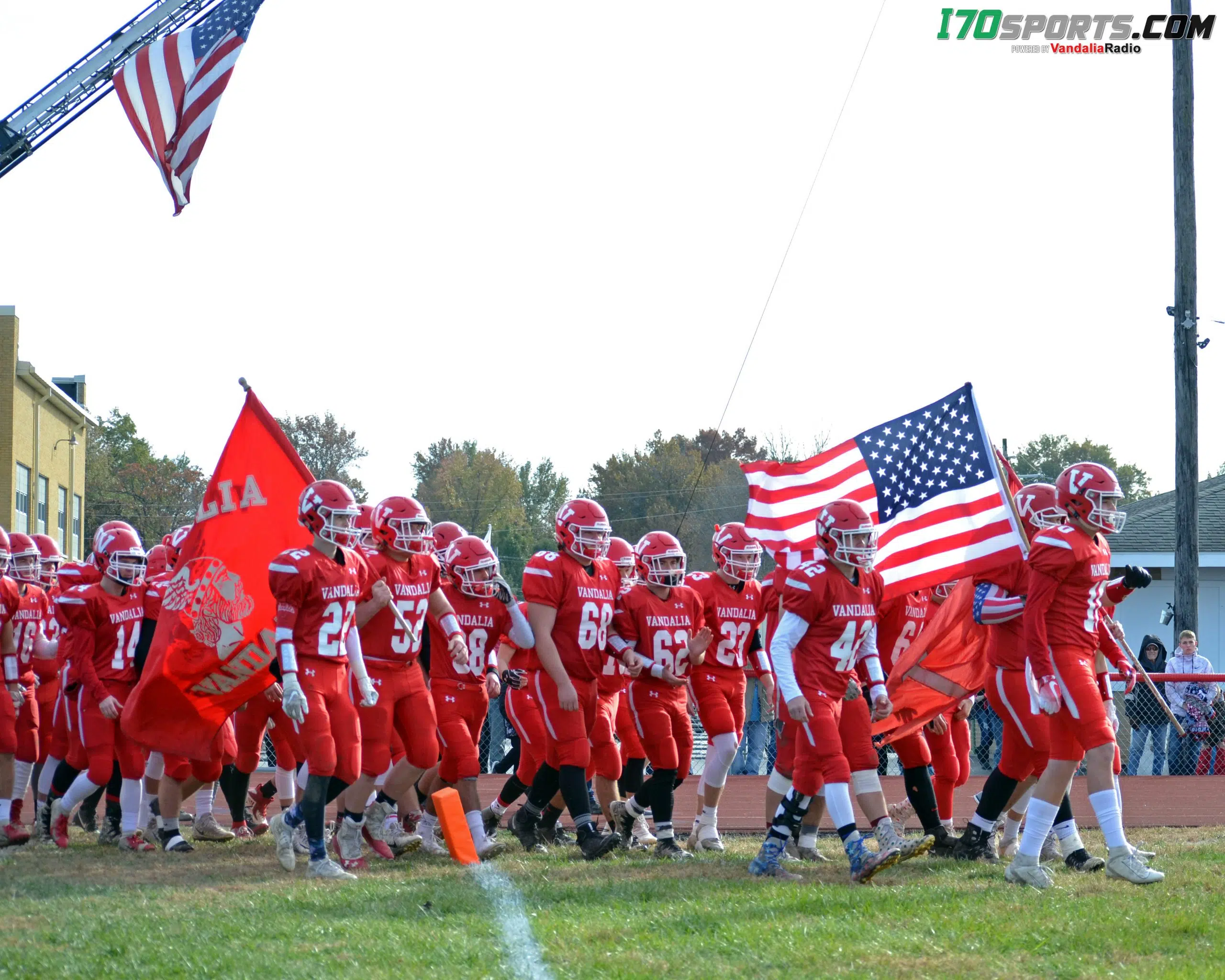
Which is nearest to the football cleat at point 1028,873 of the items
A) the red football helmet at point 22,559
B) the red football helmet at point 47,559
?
the red football helmet at point 22,559

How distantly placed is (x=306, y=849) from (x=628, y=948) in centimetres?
416

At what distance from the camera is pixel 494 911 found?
7180 mm

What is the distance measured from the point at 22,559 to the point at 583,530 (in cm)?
461

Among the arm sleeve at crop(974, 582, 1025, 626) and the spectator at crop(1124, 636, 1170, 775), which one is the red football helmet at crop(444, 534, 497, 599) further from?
the spectator at crop(1124, 636, 1170, 775)

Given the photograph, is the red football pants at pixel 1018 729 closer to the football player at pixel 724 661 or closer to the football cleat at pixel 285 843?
the football player at pixel 724 661

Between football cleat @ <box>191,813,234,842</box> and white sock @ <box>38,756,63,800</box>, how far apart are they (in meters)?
1.06

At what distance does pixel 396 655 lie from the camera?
9.23 metres

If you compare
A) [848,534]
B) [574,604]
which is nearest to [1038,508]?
[848,534]

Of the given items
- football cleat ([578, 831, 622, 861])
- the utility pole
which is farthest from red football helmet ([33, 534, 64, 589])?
the utility pole

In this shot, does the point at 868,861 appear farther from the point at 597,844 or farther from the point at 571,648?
the point at 571,648

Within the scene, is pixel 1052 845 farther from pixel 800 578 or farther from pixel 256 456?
pixel 256 456

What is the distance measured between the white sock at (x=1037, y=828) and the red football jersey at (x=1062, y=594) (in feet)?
2.30

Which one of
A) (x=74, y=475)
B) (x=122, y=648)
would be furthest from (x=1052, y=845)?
(x=74, y=475)

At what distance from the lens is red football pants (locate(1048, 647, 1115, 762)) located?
787 centimetres
